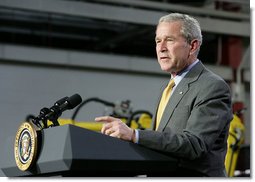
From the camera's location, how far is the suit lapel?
142 cm

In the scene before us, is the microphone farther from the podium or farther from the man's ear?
the man's ear

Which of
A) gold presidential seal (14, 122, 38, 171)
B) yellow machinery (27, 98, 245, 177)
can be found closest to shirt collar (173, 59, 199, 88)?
gold presidential seal (14, 122, 38, 171)

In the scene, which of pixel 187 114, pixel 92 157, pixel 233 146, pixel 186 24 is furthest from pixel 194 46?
pixel 233 146

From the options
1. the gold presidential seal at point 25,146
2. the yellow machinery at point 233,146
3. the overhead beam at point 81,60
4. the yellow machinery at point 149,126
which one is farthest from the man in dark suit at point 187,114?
the overhead beam at point 81,60

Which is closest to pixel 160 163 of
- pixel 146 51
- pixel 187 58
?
pixel 187 58

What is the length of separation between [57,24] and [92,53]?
586 millimetres

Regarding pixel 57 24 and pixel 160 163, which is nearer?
pixel 160 163

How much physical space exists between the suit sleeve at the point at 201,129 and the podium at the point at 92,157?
0.03 m

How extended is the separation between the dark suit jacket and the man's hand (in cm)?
3

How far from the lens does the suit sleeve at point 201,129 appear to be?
1274 millimetres

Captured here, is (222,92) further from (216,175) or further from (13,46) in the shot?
(13,46)

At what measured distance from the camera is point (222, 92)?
1.39 meters

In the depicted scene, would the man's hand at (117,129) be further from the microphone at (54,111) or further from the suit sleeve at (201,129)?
the microphone at (54,111)

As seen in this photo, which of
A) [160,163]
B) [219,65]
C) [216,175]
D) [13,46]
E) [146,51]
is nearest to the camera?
[160,163]
